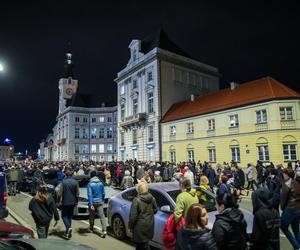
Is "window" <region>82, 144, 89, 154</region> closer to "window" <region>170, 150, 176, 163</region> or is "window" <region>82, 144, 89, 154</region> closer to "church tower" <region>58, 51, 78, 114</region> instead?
"church tower" <region>58, 51, 78, 114</region>

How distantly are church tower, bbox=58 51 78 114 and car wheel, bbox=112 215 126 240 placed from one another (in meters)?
88.3

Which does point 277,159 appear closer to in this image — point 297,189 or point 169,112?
point 169,112

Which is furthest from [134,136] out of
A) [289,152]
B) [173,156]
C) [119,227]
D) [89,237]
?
[119,227]

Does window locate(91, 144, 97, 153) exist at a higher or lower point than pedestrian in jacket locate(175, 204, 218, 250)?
higher

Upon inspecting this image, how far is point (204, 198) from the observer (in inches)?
311

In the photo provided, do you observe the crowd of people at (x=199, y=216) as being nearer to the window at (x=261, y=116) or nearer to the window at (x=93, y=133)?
the window at (x=261, y=116)

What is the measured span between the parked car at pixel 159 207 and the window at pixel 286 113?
23412 millimetres

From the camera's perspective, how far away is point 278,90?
30.8m

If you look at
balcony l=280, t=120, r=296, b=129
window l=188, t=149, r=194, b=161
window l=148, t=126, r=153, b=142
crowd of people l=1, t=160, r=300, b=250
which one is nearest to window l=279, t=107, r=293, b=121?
balcony l=280, t=120, r=296, b=129

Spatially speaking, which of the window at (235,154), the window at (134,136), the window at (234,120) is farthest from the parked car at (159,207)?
the window at (134,136)

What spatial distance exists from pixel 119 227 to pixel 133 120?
39765 mm

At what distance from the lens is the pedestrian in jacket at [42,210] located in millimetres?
7398

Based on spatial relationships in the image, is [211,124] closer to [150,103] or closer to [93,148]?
[150,103]

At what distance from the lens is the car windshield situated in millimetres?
7567
